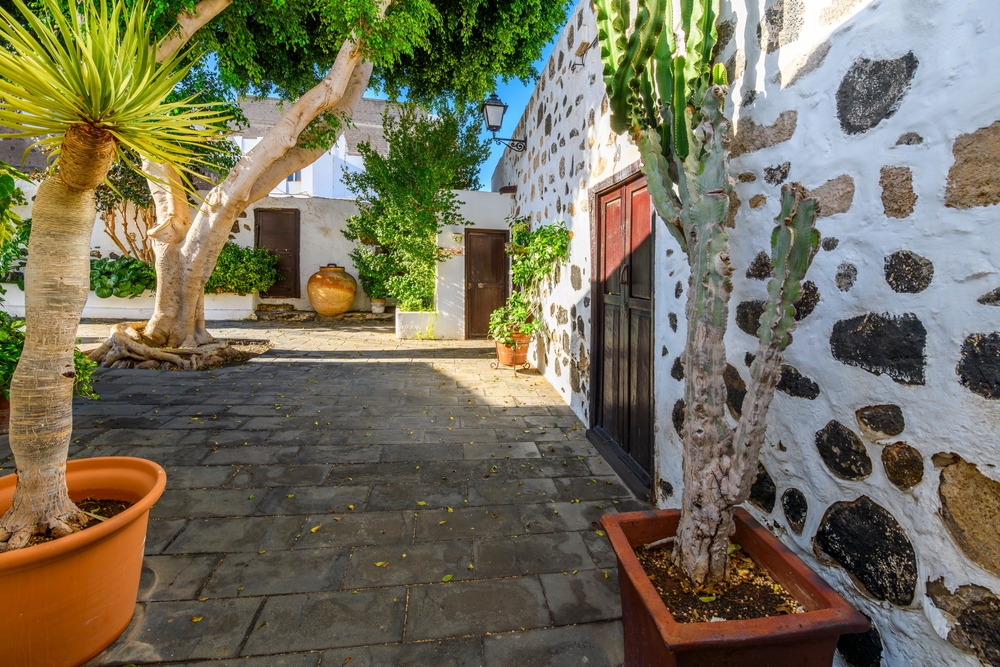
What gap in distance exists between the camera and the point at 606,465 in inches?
109

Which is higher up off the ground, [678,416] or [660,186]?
[660,186]

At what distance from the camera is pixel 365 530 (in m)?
2.06

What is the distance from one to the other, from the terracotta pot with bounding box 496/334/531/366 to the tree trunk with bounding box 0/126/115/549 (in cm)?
408

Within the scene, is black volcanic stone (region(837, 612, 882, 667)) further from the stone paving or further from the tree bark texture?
the tree bark texture

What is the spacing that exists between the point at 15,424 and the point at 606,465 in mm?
2528

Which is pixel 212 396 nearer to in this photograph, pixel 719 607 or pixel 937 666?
pixel 719 607

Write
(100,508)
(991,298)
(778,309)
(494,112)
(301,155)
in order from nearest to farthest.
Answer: (991,298), (778,309), (100,508), (494,112), (301,155)

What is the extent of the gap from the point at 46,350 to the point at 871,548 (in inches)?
91.1

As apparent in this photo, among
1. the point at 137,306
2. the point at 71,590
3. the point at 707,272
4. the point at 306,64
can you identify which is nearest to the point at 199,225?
the point at 306,64

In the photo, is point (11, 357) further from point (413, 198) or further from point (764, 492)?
point (413, 198)

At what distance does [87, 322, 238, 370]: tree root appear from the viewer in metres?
5.01

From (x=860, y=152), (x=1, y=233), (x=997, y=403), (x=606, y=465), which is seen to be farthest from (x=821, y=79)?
(x=1, y=233)

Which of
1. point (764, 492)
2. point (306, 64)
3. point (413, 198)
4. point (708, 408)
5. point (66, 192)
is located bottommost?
point (764, 492)

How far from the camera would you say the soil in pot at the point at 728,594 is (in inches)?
46.7
